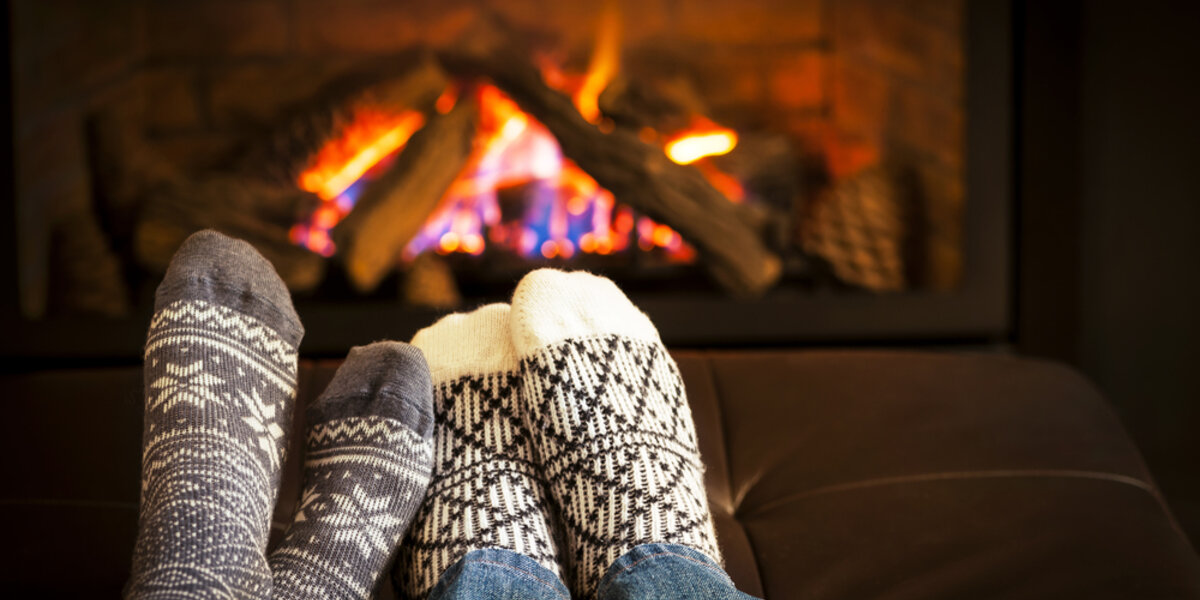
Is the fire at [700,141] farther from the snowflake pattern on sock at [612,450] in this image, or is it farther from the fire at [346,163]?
the snowflake pattern on sock at [612,450]

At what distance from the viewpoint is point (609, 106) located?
1381 millimetres

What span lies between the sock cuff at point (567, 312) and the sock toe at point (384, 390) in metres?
0.09

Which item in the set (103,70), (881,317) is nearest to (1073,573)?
(881,317)

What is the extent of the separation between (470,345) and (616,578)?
29 centimetres

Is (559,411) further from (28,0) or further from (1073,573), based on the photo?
(28,0)

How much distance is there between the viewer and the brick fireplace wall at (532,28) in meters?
1.39

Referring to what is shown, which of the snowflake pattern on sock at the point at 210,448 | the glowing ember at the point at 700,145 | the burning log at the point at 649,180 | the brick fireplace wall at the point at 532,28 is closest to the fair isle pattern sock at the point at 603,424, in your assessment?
the snowflake pattern on sock at the point at 210,448

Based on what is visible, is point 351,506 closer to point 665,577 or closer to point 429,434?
point 429,434

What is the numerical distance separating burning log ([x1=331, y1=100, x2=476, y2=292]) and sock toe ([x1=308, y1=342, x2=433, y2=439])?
57 centimetres

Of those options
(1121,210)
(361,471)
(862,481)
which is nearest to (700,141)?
(1121,210)

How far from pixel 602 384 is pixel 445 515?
165mm

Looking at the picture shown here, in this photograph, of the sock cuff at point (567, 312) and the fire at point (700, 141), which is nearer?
the sock cuff at point (567, 312)

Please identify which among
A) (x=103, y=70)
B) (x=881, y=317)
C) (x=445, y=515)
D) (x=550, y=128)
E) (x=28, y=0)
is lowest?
(x=881, y=317)

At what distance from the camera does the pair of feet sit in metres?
0.66
